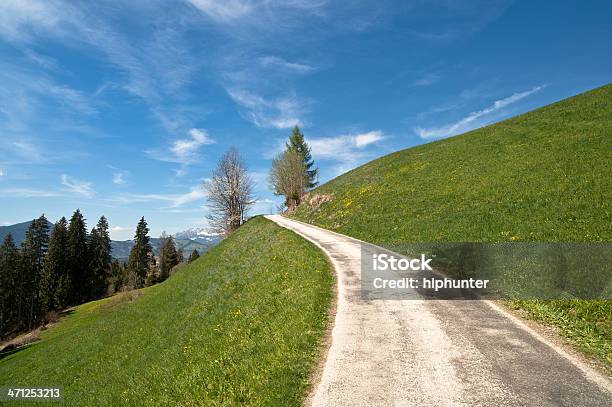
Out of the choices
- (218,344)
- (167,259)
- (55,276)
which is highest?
(218,344)

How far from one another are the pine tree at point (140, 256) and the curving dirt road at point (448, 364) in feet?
313

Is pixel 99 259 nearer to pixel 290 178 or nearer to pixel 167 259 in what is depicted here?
pixel 167 259

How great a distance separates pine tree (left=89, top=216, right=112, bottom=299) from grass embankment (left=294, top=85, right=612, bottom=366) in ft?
216

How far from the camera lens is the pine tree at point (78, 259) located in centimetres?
7569

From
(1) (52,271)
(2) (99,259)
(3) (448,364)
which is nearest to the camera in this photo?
(3) (448,364)

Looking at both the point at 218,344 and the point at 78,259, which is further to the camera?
the point at 78,259

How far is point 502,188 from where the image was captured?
73.2 feet

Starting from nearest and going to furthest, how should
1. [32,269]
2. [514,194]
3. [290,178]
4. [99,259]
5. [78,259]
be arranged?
[514,194] < [290,178] < [32,269] < [78,259] < [99,259]

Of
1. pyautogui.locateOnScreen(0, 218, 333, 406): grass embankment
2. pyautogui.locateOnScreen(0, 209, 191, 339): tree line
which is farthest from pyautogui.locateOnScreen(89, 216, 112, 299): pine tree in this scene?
pyautogui.locateOnScreen(0, 218, 333, 406): grass embankment

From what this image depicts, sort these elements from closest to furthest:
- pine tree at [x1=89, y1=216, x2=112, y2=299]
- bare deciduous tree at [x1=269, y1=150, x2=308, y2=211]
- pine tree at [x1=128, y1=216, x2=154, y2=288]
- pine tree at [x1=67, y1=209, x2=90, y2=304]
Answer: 1. bare deciduous tree at [x1=269, y1=150, x2=308, y2=211]
2. pine tree at [x1=67, y1=209, x2=90, y2=304]
3. pine tree at [x1=89, y1=216, x2=112, y2=299]
4. pine tree at [x1=128, y1=216, x2=154, y2=288]

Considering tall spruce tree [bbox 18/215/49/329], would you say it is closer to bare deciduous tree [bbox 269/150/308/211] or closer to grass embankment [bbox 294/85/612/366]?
bare deciduous tree [bbox 269/150/308/211]

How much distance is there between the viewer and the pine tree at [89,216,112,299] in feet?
265

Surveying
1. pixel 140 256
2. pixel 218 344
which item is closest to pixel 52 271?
pixel 140 256

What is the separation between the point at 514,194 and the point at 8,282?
85344mm
